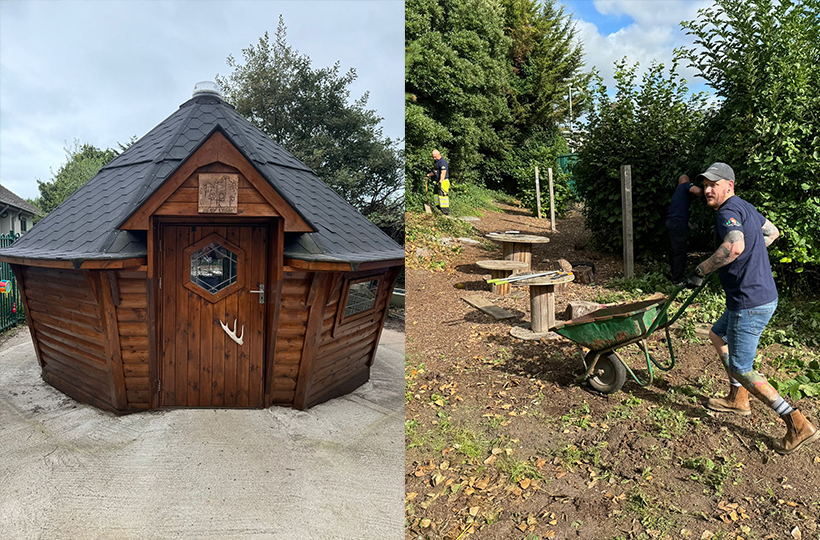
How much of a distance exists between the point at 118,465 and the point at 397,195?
552 inches

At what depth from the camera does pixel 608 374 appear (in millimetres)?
4273

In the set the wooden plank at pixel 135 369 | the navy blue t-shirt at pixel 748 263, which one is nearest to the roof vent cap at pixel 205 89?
the wooden plank at pixel 135 369

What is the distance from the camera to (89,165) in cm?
3312

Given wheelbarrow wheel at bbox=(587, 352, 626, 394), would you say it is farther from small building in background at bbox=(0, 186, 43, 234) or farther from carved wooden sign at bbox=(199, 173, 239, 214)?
small building in background at bbox=(0, 186, 43, 234)

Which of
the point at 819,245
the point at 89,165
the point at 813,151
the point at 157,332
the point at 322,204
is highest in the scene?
the point at 89,165

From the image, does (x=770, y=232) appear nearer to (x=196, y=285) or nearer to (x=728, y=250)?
(x=728, y=250)

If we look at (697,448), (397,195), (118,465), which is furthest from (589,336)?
(397,195)

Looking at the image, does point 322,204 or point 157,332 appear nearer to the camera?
point 157,332

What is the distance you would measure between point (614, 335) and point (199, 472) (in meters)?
3.45

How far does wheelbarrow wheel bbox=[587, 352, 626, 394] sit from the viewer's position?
4.15 m

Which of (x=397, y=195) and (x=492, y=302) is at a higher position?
(x=397, y=195)

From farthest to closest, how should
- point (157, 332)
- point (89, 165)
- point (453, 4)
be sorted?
point (89, 165), point (453, 4), point (157, 332)

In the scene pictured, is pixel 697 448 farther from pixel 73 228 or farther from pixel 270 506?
pixel 73 228

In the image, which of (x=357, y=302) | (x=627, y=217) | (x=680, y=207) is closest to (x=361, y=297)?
(x=357, y=302)
